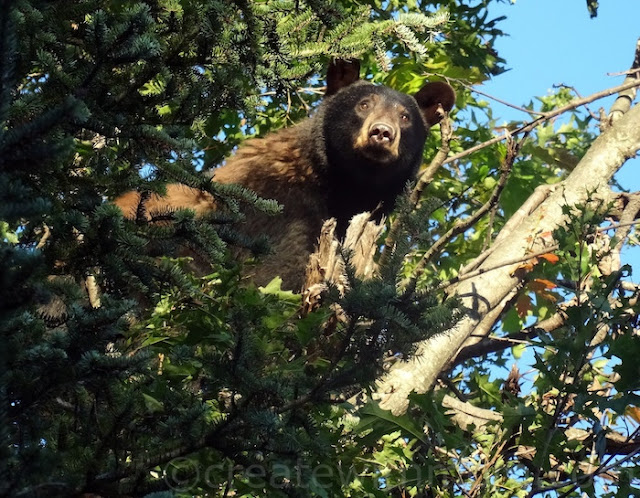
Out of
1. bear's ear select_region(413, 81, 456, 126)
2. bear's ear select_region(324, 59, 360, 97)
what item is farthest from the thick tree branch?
bear's ear select_region(324, 59, 360, 97)

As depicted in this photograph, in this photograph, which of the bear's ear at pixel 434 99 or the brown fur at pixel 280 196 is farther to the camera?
the bear's ear at pixel 434 99

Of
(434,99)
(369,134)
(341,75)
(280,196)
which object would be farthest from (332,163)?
(434,99)

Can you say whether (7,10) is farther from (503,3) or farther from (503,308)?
(503,3)

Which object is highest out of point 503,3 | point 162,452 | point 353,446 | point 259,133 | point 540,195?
point 503,3

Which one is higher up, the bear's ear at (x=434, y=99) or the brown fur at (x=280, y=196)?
the bear's ear at (x=434, y=99)

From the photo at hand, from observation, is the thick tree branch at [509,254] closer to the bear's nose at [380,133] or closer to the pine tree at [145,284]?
the pine tree at [145,284]

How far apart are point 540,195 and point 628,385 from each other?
2.86m

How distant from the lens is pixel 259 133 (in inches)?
400

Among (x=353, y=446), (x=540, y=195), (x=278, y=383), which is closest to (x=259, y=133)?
(x=540, y=195)

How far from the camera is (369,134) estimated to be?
8852mm

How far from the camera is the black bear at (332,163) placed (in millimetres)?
8281

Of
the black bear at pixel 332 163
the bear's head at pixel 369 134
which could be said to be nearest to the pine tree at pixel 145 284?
the black bear at pixel 332 163

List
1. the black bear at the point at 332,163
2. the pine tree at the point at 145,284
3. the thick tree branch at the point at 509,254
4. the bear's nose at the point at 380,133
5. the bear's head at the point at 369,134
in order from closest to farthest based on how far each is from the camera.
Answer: the pine tree at the point at 145,284 < the thick tree branch at the point at 509,254 < the black bear at the point at 332,163 < the bear's nose at the point at 380,133 < the bear's head at the point at 369,134

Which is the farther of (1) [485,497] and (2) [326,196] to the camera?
(2) [326,196]
